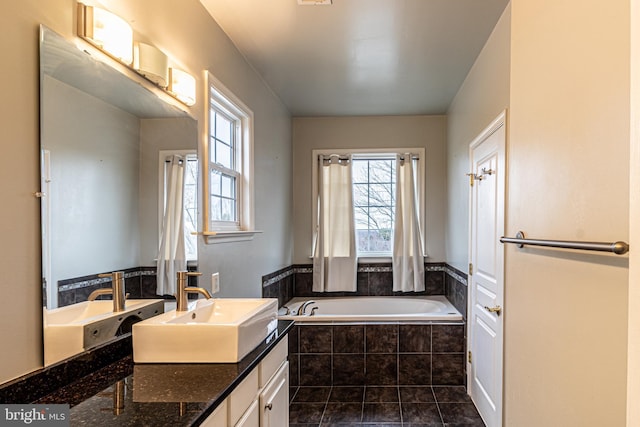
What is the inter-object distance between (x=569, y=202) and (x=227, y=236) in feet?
6.39

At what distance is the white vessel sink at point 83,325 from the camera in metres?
1.14

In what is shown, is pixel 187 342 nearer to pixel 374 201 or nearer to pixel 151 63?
pixel 151 63

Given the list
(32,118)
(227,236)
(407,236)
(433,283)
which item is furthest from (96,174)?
(433,283)

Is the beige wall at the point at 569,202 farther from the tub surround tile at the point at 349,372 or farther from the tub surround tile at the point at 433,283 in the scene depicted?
the tub surround tile at the point at 433,283

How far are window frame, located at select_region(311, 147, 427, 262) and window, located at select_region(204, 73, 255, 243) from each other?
1.54m

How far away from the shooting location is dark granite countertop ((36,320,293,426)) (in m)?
0.99

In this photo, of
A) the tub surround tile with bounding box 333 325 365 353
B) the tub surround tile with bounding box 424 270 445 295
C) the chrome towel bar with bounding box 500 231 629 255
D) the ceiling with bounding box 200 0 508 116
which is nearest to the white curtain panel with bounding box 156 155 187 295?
the ceiling with bounding box 200 0 508 116

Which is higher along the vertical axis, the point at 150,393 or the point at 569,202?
the point at 569,202

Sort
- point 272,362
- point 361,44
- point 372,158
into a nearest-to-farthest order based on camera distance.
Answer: point 272,362 < point 361,44 < point 372,158

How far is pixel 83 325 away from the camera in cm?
128

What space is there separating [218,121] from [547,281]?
2.18m

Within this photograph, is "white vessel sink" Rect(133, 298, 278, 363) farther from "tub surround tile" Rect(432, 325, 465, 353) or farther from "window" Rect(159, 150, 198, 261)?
"tub surround tile" Rect(432, 325, 465, 353)

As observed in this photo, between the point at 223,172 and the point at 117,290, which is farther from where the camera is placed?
the point at 223,172

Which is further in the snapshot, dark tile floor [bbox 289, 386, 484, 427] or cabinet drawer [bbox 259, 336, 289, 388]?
dark tile floor [bbox 289, 386, 484, 427]
